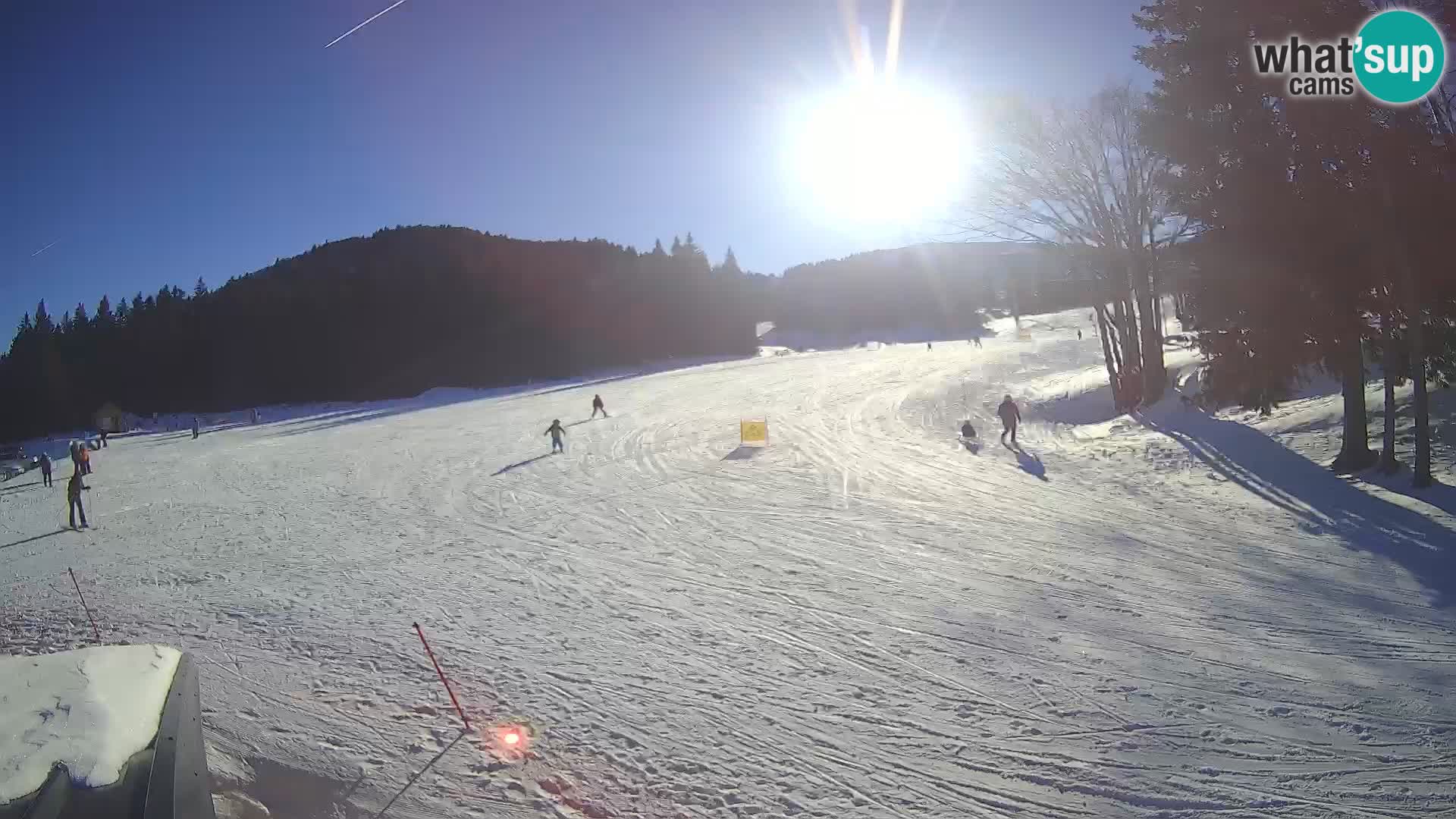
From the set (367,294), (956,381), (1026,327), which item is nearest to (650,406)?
(956,381)

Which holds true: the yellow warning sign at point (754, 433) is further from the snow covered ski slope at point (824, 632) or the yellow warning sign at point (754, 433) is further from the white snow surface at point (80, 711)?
the white snow surface at point (80, 711)

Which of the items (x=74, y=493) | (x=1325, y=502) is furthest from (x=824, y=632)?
(x=74, y=493)

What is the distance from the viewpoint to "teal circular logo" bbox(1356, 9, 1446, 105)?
9953 mm

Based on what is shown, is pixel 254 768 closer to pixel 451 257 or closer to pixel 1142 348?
pixel 1142 348

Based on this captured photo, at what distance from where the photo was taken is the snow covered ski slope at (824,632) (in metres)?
5.05

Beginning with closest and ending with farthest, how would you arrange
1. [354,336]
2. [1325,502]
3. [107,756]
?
[107,756], [1325,502], [354,336]

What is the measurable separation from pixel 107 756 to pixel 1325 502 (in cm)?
1412

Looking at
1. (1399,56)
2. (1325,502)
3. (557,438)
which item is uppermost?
(1399,56)

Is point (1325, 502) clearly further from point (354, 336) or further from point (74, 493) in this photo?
point (354, 336)

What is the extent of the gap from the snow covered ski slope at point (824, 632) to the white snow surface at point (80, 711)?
1.69 m

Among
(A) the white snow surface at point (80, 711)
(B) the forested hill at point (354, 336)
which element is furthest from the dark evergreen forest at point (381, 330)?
(A) the white snow surface at point (80, 711)

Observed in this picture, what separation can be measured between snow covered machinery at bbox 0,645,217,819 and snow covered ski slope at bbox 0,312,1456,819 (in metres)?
1.74

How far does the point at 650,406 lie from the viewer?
34594 mm

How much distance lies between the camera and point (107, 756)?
3088 mm
